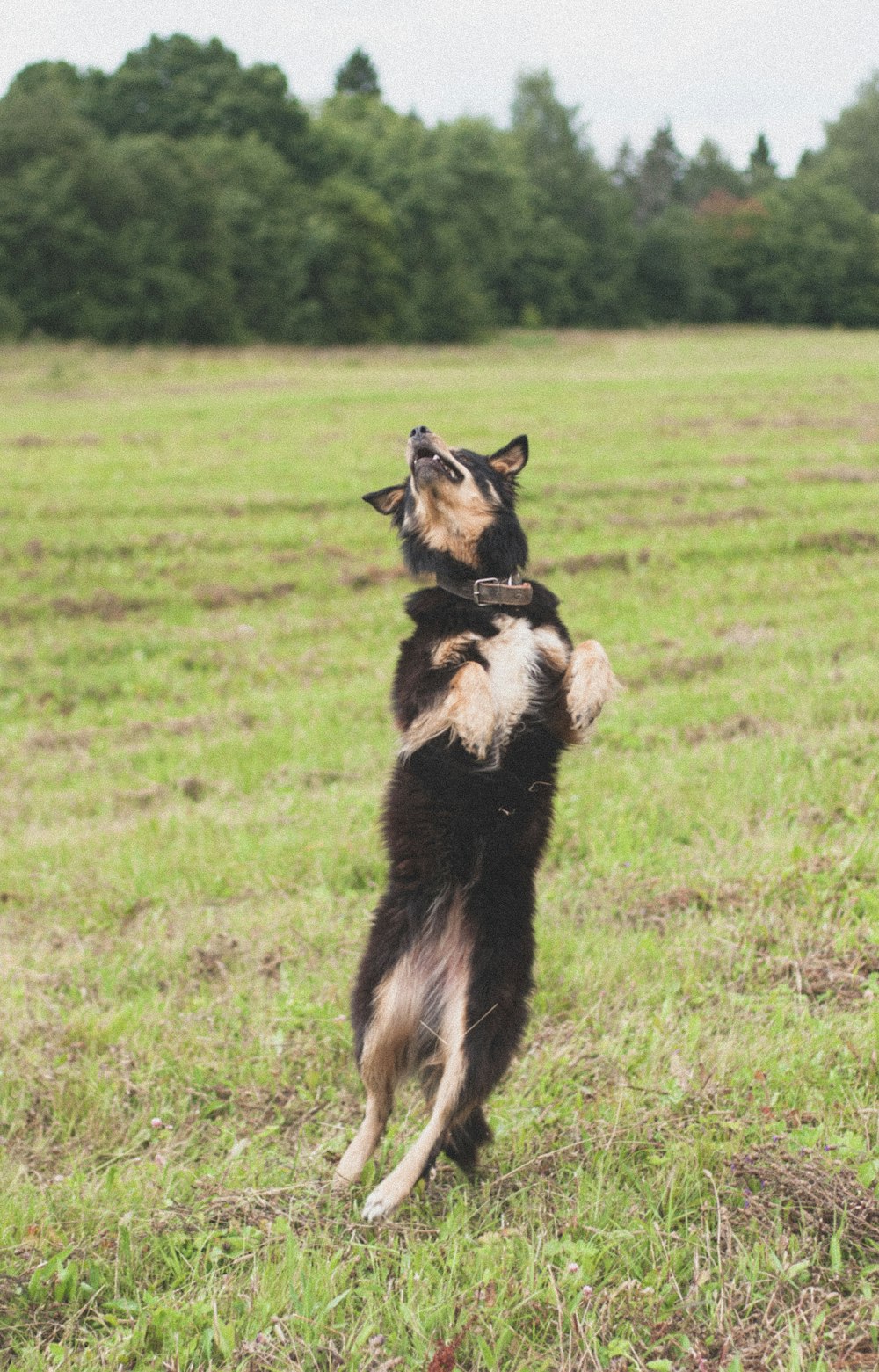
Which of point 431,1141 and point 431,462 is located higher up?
point 431,462

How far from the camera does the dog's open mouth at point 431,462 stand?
11.7 ft

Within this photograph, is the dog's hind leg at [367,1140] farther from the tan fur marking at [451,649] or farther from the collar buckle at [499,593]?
the collar buckle at [499,593]

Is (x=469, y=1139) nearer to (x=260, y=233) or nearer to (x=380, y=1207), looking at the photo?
(x=380, y=1207)

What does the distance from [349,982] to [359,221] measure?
181ft

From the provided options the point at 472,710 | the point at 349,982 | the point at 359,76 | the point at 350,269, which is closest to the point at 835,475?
the point at 349,982

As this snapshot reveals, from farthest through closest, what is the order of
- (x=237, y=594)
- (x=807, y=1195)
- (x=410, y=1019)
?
(x=237, y=594) < (x=410, y=1019) < (x=807, y=1195)

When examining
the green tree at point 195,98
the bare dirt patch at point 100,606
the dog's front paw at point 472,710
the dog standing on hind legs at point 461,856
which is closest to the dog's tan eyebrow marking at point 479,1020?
the dog standing on hind legs at point 461,856

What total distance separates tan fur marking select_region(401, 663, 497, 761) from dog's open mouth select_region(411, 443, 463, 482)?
2.43 feet

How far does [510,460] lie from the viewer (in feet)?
12.9

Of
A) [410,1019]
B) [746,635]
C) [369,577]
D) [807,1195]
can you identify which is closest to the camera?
[807,1195]

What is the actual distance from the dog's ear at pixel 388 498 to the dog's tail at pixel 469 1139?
205 cm

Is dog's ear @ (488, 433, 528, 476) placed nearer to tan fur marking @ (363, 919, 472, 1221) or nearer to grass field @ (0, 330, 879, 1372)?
tan fur marking @ (363, 919, 472, 1221)

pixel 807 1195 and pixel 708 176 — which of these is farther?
pixel 708 176

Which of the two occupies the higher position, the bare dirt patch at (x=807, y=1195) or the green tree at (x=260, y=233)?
the green tree at (x=260, y=233)
